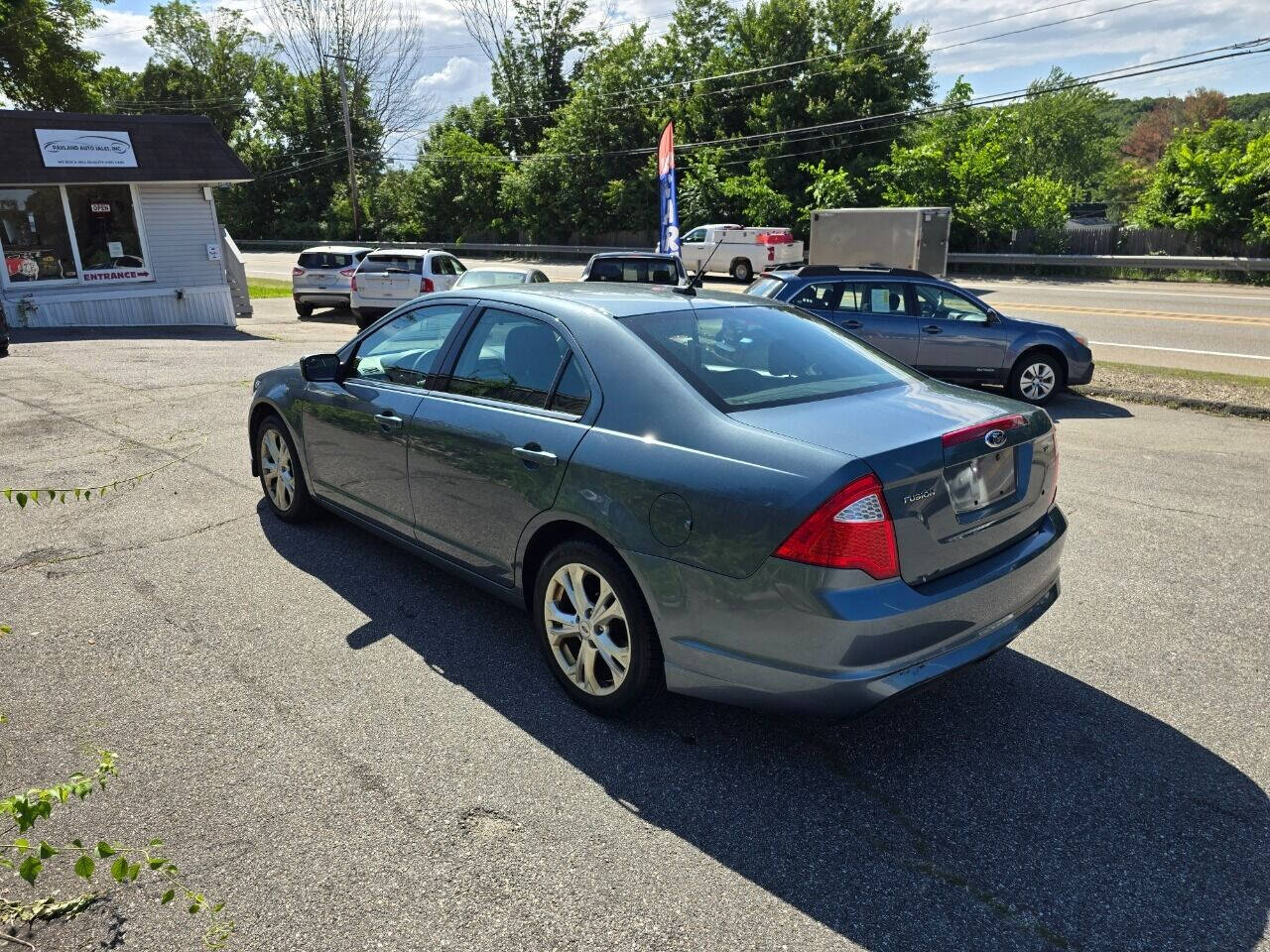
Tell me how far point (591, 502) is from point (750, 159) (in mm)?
39152

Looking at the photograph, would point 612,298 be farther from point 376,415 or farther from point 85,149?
point 85,149

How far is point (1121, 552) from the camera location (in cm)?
527

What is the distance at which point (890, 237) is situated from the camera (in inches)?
1022

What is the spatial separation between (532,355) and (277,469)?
2.61 meters

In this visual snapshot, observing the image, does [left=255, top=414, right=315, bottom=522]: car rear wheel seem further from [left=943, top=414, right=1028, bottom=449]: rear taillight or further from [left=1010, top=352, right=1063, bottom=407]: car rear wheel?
[left=1010, top=352, right=1063, bottom=407]: car rear wheel

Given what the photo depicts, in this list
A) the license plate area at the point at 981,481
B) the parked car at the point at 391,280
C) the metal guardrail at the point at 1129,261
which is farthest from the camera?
the metal guardrail at the point at 1129,261

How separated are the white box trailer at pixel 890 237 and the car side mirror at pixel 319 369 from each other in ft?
75.0

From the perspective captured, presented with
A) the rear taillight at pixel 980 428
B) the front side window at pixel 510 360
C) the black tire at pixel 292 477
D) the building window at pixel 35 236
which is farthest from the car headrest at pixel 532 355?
the building window at pixel 35 236

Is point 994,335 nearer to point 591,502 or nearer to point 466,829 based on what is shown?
point 591,502

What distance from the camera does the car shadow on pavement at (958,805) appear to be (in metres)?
2.50

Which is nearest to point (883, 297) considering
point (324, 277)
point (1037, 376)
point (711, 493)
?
point (1037, 376)

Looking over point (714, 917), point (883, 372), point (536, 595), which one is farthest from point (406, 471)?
point (714, 917)

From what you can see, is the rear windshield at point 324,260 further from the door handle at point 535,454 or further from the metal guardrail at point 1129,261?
the metal guardrail at point 1129,261

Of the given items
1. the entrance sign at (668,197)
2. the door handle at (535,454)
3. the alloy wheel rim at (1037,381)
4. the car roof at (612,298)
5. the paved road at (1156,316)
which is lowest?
the paved road at (1156,316)
